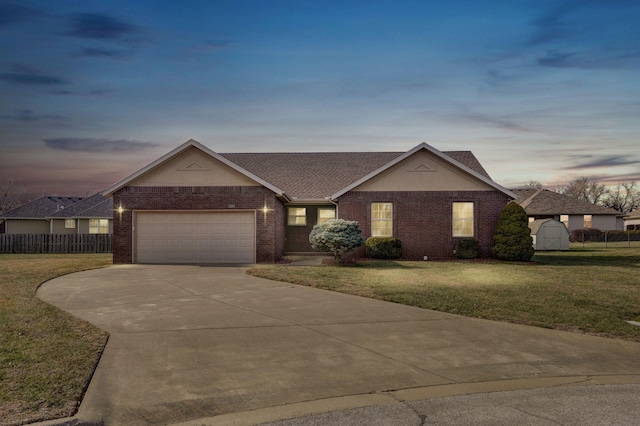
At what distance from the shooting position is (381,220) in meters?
23.8

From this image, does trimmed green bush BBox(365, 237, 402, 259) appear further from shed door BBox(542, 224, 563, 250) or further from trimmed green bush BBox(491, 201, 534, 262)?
shed door BBox(542, 224, 563, 250)

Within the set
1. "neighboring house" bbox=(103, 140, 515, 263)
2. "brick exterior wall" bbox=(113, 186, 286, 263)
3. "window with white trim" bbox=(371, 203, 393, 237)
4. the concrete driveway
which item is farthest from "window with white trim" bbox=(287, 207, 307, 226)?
the concrete driveway

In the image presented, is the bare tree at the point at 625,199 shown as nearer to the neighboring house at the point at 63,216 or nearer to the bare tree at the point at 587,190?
the bare tree at the point at 587,190

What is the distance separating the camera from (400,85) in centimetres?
2242

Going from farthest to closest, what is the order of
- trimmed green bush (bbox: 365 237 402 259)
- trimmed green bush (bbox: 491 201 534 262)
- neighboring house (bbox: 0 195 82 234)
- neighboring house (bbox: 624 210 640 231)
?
Answer: neighboring house (bbox: 624 210 640 231)
neighboring house (bbox: 0 195 82 234)
trimmed green bush (bbox: 365 237 402 259)
trimmed green bush (bbox: 491 201 534 262)

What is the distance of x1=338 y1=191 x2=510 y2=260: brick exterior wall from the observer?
23.5 m

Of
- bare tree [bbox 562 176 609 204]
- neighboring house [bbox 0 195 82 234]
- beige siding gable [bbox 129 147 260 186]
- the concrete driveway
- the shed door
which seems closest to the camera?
the concrete driveway

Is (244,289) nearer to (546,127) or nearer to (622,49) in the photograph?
(622,49)

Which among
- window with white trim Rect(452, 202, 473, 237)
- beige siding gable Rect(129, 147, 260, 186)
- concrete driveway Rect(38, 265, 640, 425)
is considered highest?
beige siding gable Rect(129, 147, 260, 186)

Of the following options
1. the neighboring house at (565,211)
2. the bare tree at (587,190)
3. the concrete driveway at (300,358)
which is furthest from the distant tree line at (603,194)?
the concrete driveway at (300,358)

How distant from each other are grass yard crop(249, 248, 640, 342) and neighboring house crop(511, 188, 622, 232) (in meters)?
25.9

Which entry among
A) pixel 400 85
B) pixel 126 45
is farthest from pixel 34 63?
pixel 400 85

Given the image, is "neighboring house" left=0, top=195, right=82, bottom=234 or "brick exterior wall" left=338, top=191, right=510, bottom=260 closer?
"brick exterior wall" left=338, top=191, right=510, bottom=260

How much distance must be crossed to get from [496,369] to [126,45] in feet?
59.5
